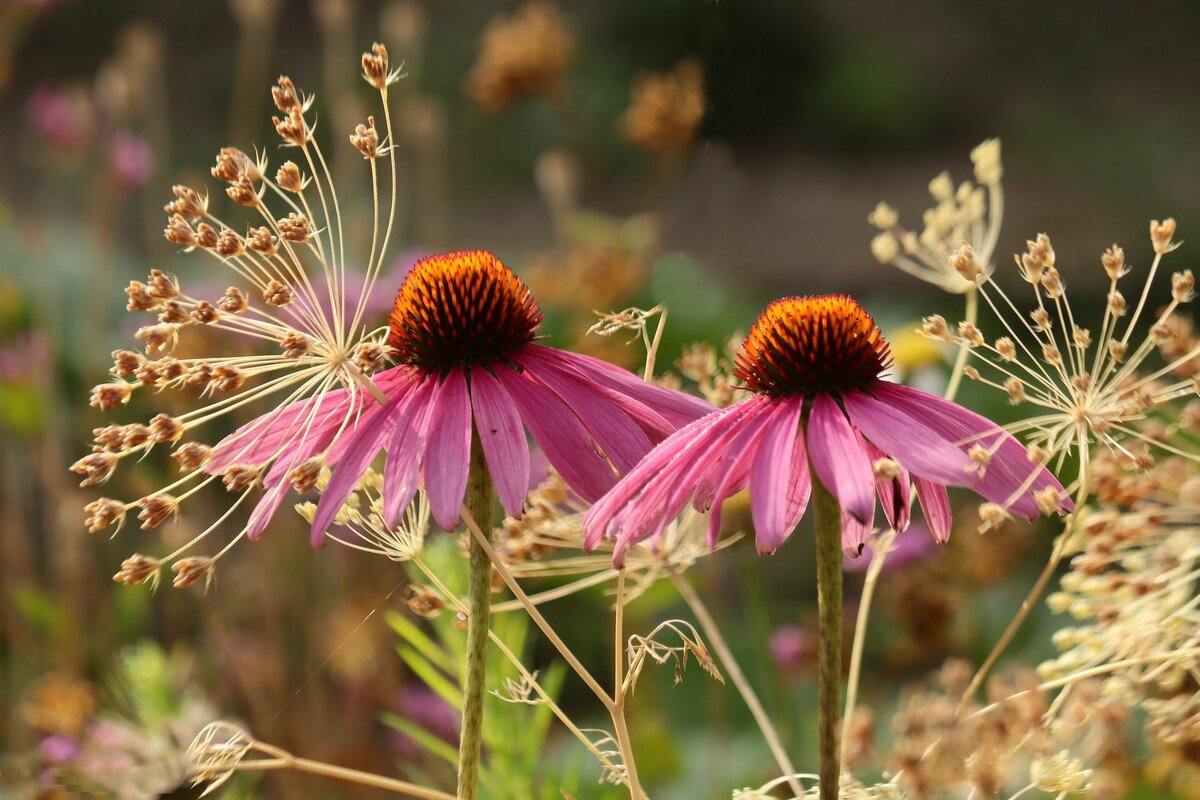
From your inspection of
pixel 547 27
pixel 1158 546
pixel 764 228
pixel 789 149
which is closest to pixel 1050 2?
pixel 789 149

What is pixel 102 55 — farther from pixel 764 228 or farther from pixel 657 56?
pixel 764 228

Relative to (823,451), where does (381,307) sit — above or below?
above

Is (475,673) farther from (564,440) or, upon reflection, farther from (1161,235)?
(1161,235)

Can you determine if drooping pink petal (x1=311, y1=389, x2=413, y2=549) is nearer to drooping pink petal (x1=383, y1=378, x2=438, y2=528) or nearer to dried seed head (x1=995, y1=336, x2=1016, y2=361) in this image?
drooping pink petal (x1=383, y1=378, x2=438, y2=528)

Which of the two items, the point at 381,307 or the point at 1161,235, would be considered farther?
the point at 381,307

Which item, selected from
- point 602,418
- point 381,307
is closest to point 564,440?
point 602,418

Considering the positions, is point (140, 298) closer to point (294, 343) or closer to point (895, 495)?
point (294, 343)
